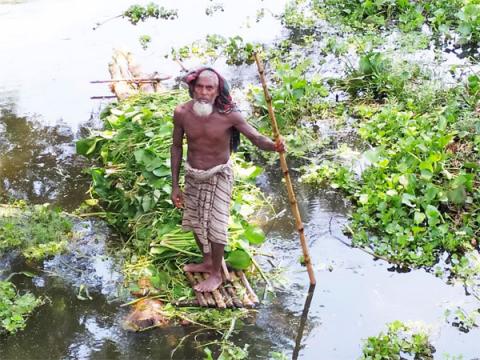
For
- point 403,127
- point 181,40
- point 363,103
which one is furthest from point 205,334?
point 181,40

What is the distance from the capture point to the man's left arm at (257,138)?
3.49 metres

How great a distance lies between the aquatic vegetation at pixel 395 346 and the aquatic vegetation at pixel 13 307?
2167 mm

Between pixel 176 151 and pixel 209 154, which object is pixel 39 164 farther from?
pixel 209 154

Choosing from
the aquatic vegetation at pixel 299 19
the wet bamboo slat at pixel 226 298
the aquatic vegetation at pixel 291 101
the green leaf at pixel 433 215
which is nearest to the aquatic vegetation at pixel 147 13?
the aquatic vegetation at pixel 299 19

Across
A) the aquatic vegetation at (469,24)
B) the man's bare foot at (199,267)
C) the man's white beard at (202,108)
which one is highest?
the man's white beard at (202,108)

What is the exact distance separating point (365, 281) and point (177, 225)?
1.42m

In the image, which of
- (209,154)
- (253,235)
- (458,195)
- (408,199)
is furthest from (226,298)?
(458,195)

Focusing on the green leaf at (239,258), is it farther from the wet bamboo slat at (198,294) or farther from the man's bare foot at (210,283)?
the wet bamboo slat at (198,294)

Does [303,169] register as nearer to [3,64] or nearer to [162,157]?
[162,157]

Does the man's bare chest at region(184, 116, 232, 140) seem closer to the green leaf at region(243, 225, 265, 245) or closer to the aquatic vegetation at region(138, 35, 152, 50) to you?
the green leaf at region(243, 225, 265, 245)

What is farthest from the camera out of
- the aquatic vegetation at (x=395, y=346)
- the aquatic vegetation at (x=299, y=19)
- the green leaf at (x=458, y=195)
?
the aquatic vegetation at (x=299, y=19)

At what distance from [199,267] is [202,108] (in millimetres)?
1173

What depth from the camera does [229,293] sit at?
398cm

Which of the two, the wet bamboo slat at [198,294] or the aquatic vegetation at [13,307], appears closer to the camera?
the aquatic vegetation at [13,307]
